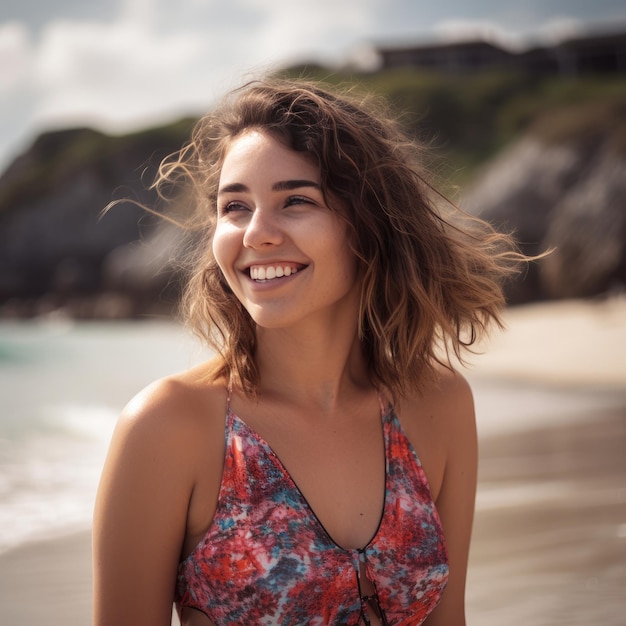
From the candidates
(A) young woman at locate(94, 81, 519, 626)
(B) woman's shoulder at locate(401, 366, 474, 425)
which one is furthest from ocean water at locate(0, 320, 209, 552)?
(B) woman's shoulder at locate(401, 366, 474, 425)

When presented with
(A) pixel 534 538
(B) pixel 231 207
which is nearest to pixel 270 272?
(B) pixel 231 207

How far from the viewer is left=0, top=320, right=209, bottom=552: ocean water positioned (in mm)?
5805

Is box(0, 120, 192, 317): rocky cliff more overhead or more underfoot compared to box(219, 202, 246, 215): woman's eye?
more underfoot

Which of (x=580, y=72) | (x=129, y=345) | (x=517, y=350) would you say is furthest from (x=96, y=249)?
(x=517, y=350)

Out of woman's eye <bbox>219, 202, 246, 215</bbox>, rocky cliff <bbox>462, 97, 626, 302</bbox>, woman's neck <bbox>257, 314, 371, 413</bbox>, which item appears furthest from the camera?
rocky cliff <bbox>462, 97, 626, 302</bbox>

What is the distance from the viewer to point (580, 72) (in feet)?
178

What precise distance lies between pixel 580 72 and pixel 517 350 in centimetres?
4396

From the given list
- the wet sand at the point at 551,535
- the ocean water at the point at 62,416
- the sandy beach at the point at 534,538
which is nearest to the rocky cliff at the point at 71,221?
the ocean water at the point at 62,416

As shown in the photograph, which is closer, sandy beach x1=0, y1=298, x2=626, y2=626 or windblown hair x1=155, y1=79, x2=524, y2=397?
windblown hair x1=155, y1=79, x2=524, y2=397

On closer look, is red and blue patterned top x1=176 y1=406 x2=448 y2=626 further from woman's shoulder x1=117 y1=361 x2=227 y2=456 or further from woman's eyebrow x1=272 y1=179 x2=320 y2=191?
woman's eyebrow x1=272 y1=179 x2=320 y2=191

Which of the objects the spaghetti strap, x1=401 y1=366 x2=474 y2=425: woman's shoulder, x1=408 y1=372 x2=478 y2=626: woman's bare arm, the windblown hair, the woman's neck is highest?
the windblown hair

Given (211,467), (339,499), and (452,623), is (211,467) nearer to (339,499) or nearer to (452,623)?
(339,499)

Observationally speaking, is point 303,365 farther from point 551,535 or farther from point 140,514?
point 551,535

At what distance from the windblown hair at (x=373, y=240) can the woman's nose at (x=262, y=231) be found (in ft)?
0.64
